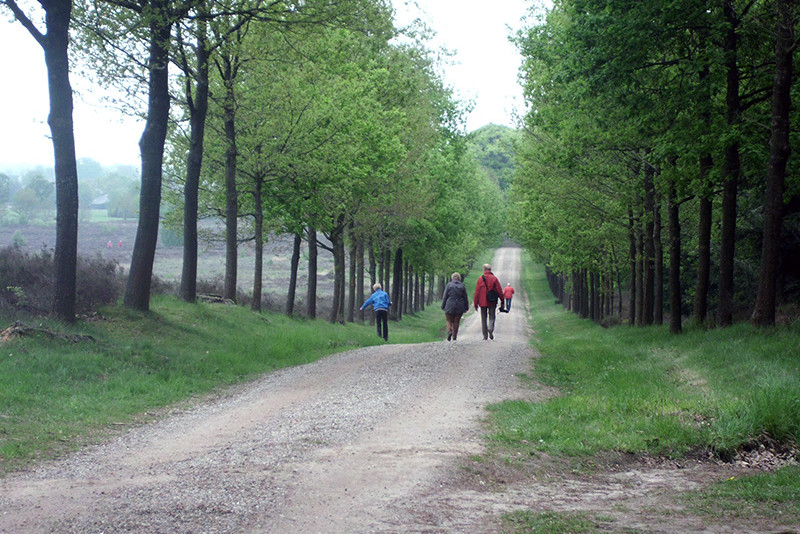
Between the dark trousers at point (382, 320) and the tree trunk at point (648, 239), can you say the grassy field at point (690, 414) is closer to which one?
the tree trunk at point (648, 239)

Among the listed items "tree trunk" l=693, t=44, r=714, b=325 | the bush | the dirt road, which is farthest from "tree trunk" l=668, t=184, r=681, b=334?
the bush

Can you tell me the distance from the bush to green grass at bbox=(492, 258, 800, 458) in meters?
9.73

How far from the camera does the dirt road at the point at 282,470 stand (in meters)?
5.37

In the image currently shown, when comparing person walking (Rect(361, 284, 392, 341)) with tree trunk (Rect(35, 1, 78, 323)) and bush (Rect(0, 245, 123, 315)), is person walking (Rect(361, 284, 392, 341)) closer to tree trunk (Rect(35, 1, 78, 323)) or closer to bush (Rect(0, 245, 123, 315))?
bush (Rect(0, 245, 123, 315))

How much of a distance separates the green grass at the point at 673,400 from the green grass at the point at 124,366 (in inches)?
194

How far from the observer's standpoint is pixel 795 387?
8617 millimetres

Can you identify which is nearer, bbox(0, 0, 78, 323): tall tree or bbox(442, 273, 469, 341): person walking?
bbox(0, 0, 78, 323): tall tree

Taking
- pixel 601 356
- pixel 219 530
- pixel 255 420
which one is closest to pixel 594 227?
pixel 601 356

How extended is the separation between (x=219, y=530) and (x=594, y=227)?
2454cm

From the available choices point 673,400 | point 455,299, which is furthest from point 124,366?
point 455,299

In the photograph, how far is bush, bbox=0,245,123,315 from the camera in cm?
1516

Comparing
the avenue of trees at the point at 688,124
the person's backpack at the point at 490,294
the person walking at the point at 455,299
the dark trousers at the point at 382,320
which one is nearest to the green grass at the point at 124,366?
the person walking at the point at 455,299

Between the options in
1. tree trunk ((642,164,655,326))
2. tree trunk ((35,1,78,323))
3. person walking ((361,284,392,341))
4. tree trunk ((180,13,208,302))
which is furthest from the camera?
person walking ((361,284,392,341))

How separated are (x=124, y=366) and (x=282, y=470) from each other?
23.2 ft
